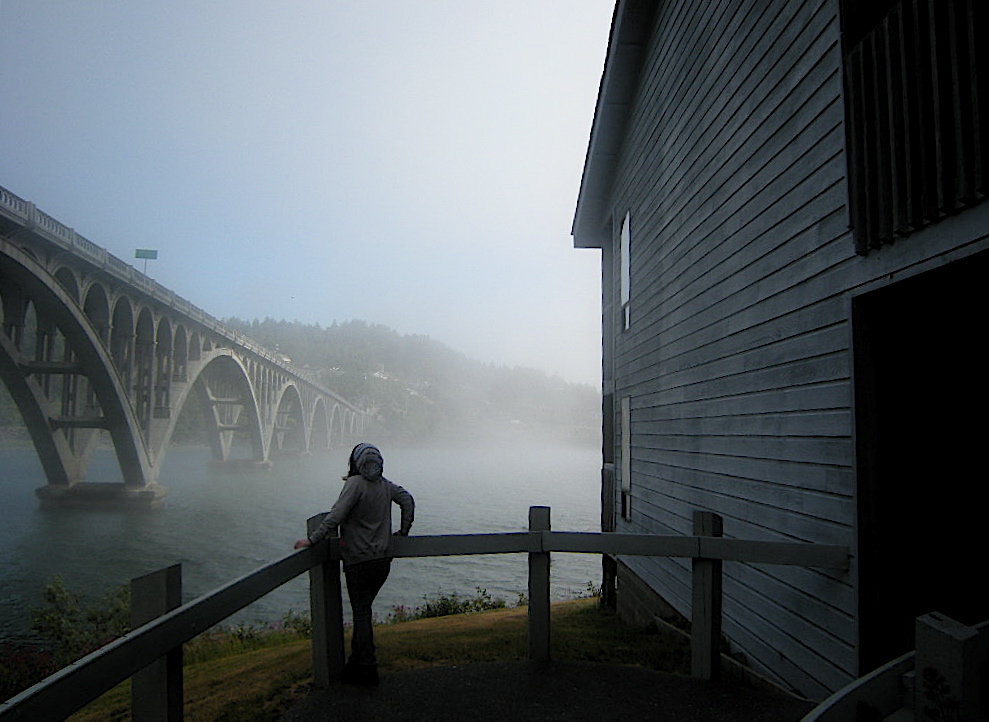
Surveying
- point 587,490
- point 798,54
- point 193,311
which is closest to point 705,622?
point 798,54

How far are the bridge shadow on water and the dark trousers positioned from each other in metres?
0.22

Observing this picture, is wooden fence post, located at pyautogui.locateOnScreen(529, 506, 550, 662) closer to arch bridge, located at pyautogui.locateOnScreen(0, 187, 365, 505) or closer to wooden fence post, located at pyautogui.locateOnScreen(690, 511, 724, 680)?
wooden fence post, located at pyautogui.locateOnScreen(690, 511, 724, 680)

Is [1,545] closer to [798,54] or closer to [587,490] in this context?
[798,54]

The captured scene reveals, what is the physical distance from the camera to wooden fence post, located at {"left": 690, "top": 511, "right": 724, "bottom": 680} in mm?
4754

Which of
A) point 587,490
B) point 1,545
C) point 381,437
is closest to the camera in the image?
point 1,545

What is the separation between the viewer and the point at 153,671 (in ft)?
10.1

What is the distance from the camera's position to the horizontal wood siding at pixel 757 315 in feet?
15.5

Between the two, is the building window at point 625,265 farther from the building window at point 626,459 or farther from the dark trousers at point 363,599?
the dark trousers at point 363,599

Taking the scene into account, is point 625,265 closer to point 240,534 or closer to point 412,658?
point 412,658

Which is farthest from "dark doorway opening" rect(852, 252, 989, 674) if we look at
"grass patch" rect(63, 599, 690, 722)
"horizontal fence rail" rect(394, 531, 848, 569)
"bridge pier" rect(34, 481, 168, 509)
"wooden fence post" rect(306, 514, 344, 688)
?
"bridge pier" rect(34, 481, 168, 509)

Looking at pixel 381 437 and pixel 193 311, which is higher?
pixel 193 311

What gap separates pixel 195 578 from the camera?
22.2 m

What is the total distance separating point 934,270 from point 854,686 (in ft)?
7.71

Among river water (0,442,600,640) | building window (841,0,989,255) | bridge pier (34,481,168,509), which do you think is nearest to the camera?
building window (841,0,989,255)
